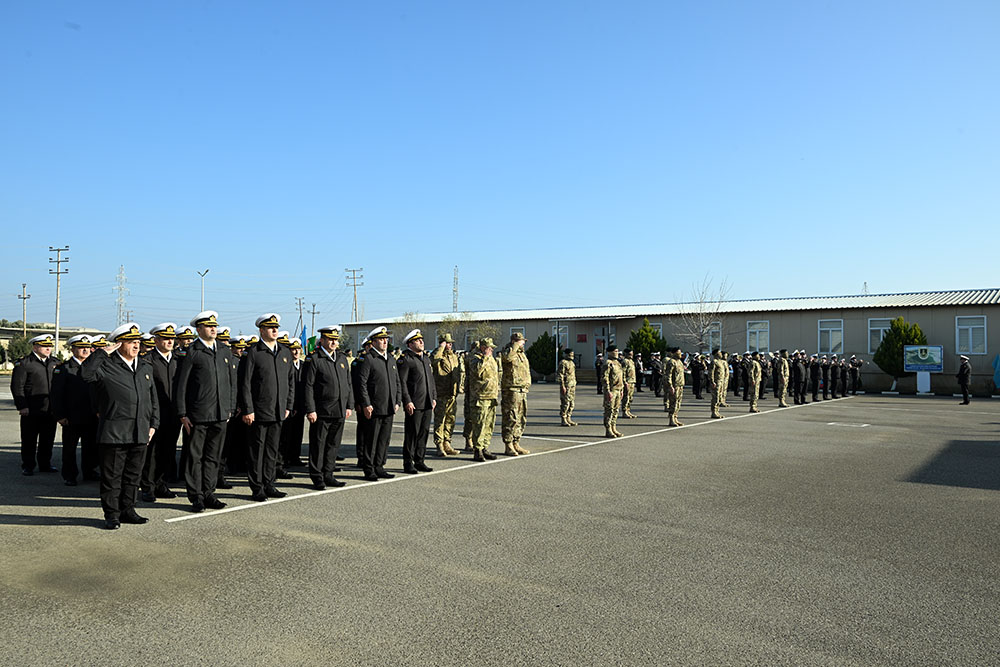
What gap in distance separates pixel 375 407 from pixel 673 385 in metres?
10.0

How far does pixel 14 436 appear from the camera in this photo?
14.1 meters

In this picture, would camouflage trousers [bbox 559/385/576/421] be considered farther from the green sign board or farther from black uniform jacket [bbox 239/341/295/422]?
the green sign board

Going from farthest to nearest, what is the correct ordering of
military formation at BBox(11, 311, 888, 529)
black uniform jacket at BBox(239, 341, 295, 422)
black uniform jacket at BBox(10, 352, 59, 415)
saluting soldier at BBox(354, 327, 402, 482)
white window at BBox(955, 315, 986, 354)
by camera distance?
1. white window at BBox(955, 315, 986, 354)
2. black uniform jacket at BBox(10, 352, 59, 415)
3. saluting soldier at BBox(354, 327, 402, 482)
4. black uniform jacket at BBox(239, 341, 295, 422)
5. military formation at BBox(11, 311, 888, 529)

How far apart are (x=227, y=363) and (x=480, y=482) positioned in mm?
3445

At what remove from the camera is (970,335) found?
36.2 meters

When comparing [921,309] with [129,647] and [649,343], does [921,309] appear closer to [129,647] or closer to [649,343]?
[649,343]

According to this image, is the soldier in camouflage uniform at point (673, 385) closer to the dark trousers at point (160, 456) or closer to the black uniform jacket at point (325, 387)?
the black uniform jacket at point (325, 387)

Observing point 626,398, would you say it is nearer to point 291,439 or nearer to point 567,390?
point 567,390

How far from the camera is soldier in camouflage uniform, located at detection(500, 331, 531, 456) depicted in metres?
12.4

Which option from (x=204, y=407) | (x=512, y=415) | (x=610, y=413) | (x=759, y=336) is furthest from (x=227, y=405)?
(x=759, y=336)

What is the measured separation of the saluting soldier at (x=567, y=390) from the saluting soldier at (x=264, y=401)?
10.1 m

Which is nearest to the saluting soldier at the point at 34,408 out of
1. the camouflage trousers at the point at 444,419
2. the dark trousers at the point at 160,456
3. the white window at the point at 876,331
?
the dark trousers at the point at 160,456

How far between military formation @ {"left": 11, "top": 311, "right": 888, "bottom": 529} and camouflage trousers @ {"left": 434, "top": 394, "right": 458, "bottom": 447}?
0.07 ft

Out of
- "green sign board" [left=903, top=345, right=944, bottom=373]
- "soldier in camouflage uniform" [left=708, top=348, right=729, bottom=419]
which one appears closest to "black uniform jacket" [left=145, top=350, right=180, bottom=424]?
"soldier in camouflage uniform" [left=708, top=348, right=729, bottom=419]
